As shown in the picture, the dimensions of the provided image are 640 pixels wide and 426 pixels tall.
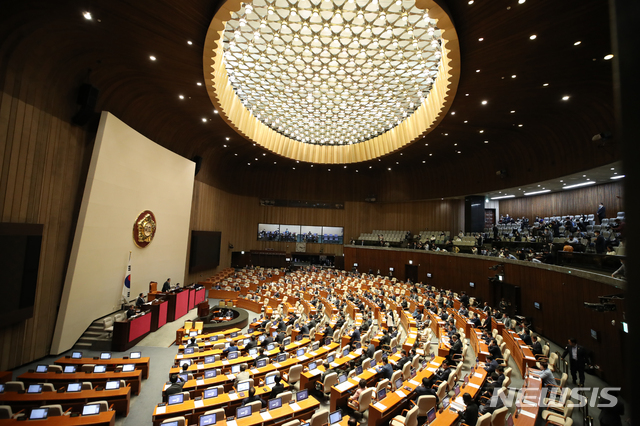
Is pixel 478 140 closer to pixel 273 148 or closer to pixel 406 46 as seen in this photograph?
pixel 406 46

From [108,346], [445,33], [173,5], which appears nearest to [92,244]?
[108,346]

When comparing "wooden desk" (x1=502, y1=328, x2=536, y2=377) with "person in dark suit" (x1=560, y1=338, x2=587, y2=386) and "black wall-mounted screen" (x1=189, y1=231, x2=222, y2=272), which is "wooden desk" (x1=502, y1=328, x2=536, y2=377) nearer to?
"person in dark suit" (x1=560, y1=338, x2=587, y2=386)

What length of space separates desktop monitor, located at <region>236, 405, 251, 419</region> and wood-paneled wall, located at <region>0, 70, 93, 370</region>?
8.15 m

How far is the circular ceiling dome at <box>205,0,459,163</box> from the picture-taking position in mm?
12031

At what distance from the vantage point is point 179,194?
1881cm

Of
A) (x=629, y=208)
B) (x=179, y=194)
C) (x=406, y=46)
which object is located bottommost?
(x=629, y=208)

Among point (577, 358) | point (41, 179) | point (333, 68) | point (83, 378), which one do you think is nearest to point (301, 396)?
point (83, 378)

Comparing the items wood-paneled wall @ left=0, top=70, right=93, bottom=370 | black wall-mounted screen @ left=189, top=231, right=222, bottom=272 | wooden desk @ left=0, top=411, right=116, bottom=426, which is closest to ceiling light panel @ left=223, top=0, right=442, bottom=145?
wood-paneled wall @ left=0, top=70, right=93, bottom=370

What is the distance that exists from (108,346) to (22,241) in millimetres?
4755

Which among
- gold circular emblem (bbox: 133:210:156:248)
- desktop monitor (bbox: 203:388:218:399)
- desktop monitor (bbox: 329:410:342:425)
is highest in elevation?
gold circular emblem (bbox: 133:210:156:248)

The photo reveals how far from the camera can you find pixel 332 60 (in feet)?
50.8

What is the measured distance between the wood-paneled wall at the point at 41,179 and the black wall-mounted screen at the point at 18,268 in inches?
16.6

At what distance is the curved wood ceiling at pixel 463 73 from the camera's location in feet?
29.4

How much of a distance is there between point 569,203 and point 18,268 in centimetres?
2751
